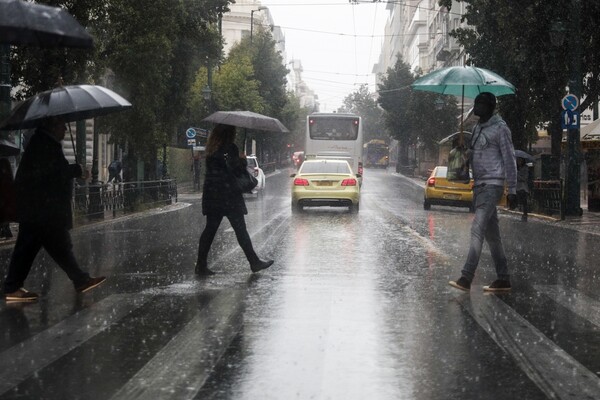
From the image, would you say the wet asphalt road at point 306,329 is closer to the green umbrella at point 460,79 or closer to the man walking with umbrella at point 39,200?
the man walking with umbrella at point 39,200

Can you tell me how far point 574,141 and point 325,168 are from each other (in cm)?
663

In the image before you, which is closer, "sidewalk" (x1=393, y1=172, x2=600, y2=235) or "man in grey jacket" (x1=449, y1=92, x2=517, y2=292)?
"man in grey jacket" (x1=449, y1=92, x2=517, y2=292)

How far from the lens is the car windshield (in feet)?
81.9

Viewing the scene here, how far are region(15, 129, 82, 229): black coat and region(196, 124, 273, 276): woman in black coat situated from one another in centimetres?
220

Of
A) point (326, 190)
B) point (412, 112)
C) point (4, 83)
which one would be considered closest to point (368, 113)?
point (412, 112)

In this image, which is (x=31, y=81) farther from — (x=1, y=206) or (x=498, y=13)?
(x=498, y=13)

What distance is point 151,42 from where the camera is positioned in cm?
2409

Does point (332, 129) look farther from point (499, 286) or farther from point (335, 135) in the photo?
point (499, 286)

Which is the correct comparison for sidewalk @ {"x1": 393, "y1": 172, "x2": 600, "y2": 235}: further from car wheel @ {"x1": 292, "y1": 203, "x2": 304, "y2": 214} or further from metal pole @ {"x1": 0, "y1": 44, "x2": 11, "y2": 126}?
metal pole @ {"x1": 0, "y1": 44, "x2": 11, "y2": 126}

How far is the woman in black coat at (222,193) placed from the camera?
10.5 metres

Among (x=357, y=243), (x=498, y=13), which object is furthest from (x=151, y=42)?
(x=357, y=243)

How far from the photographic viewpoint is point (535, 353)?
6.24 meters

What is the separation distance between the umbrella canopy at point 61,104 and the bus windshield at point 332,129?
36.4 m

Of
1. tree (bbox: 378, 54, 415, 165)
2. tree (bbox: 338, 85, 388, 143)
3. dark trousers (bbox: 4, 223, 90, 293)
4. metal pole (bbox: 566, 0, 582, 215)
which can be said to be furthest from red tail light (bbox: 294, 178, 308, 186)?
tree (bbox: 338, 85, 388, 143)
